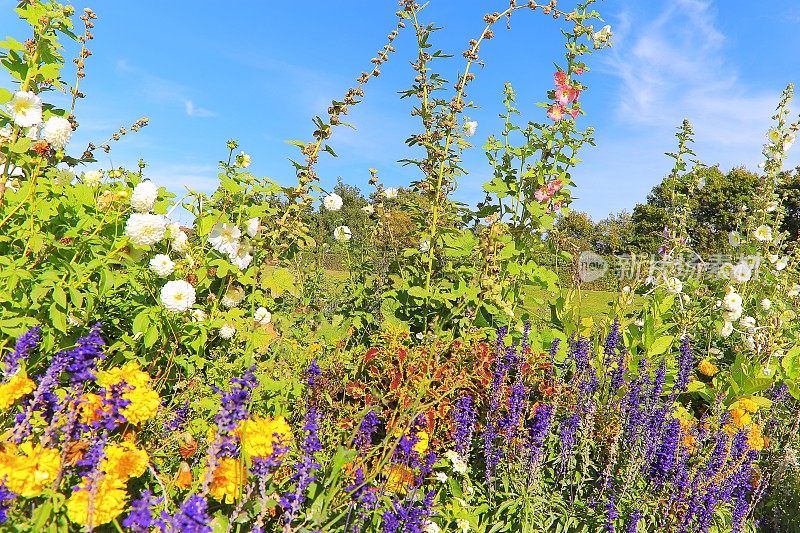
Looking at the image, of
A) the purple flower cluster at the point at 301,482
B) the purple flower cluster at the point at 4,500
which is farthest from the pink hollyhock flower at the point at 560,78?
the purple flower cluster at the point at 4,500

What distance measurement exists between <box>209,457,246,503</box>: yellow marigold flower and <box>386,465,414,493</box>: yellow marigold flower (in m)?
0.67

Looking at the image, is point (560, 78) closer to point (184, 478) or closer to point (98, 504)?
point (184, 478)

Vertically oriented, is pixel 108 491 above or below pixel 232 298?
below

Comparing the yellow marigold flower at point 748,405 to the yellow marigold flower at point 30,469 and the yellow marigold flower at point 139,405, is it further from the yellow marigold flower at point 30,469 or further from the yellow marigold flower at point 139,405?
the yellow marigold flower at point 30,469

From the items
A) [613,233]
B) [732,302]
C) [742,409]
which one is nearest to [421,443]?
Answer: [742,409]

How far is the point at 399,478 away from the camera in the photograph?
220cm

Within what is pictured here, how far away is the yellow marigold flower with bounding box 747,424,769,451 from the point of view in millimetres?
3217

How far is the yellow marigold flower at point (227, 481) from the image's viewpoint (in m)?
1.68

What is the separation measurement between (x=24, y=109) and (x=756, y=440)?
430 cm

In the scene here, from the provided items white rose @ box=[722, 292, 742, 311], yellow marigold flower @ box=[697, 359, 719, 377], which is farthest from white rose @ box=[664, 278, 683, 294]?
yellow marigold flower @ box=[697, 359, 719, 377]

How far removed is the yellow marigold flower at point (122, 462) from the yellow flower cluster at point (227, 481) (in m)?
0.23

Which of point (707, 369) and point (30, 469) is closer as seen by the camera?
point (30, 469)

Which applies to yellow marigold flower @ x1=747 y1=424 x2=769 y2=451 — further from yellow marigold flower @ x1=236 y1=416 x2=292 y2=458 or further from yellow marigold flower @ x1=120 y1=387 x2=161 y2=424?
yellow marigold flower @ x1=120 y1=387 x2=161 y2=424

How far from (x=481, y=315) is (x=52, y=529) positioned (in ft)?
8.48
